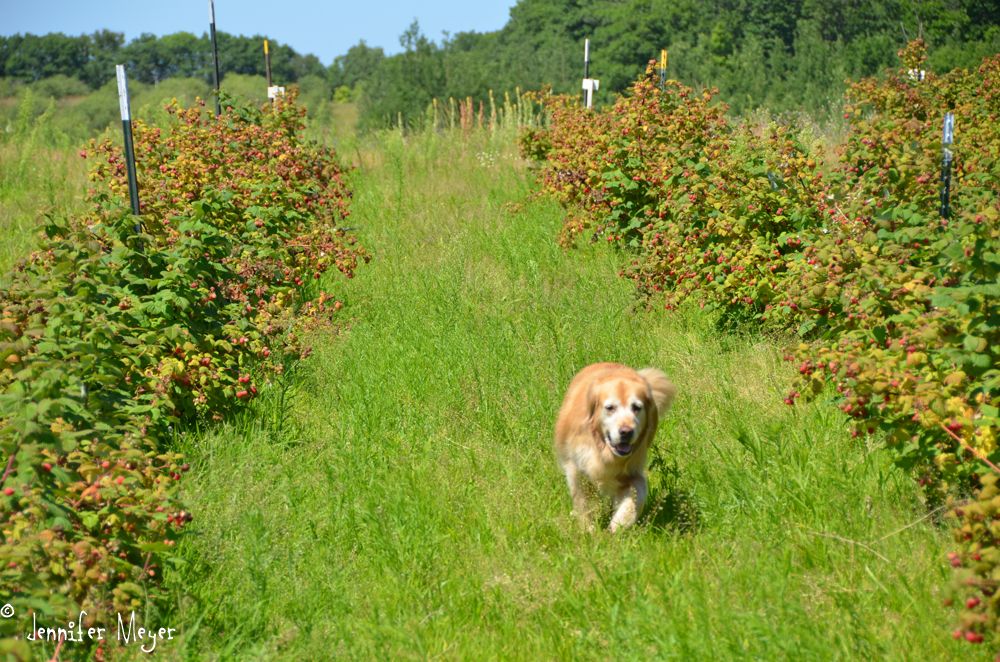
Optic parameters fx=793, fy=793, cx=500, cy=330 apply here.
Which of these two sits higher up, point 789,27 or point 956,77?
point 789,27

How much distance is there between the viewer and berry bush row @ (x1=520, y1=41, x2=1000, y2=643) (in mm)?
2779

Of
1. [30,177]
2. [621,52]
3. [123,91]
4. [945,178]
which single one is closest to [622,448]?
[945,178]

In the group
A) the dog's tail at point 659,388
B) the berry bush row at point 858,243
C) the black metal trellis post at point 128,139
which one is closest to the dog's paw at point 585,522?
the dog's tail at point 659,388

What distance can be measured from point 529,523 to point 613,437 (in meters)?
0.59

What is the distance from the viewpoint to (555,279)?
6930 millimetres

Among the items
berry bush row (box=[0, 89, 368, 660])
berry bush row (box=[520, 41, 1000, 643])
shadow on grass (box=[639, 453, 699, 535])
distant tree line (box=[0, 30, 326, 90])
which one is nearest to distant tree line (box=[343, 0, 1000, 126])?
berry bush row (box=[520, 41, 1000, 643])

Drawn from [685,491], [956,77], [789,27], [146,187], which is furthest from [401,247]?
[789,27]

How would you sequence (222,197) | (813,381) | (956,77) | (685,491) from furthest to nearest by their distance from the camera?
1. (956,77)
2. (222,197)
3. (685,491)
4. (813,381)

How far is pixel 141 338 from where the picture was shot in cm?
388

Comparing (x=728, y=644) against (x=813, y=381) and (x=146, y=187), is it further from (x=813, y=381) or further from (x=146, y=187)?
(x=146, y=187)

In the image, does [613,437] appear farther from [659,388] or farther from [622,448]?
[659,388]

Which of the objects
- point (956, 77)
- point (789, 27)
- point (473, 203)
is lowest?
point (473, 203)

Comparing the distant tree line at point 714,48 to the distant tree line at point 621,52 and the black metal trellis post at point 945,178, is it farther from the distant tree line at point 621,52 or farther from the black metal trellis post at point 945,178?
the black metal trellis post at point 945,178

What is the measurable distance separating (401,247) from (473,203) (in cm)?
165
